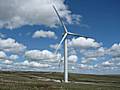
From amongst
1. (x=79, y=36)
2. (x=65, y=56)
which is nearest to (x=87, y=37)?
(x=79, y=36)

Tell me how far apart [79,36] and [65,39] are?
501cm

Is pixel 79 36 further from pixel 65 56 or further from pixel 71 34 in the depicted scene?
pixel 65 56

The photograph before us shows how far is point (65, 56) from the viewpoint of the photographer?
3386 inches

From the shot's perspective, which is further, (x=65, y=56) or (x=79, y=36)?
(x=79, y=36)

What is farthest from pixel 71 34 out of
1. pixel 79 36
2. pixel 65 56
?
pixel 65 56

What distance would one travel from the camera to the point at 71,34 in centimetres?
9281

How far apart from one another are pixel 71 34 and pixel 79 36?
9.38 ft

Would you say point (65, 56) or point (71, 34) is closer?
point (65, 56)

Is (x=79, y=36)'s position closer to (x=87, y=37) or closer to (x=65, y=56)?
(x=87, y=37)

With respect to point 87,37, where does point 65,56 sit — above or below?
below

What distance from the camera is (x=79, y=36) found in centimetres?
9162

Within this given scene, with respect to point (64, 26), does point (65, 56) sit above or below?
below

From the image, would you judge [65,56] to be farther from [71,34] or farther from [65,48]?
[71,34]

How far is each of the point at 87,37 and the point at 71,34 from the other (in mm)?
6072
